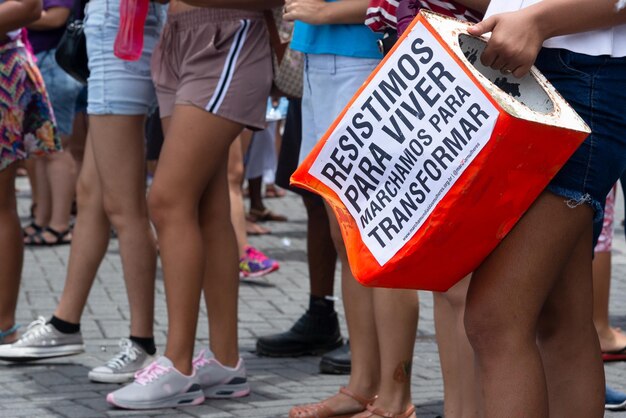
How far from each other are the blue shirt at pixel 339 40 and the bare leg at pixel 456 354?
99cm

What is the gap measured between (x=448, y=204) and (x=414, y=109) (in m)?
0.21

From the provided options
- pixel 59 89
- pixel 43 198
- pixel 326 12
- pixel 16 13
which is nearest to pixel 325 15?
pixel 326 12

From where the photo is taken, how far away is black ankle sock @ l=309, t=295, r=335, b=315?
5379mm

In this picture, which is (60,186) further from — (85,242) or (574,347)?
(574,347)

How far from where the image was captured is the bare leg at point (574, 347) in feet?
9.53

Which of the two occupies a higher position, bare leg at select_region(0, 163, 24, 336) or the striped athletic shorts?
the striped athletic shorts

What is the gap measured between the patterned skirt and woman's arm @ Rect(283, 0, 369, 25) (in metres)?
1.55

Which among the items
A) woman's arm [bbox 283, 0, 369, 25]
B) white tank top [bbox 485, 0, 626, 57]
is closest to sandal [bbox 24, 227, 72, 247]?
woman's arm [bbox 283, 0, 369, 25]

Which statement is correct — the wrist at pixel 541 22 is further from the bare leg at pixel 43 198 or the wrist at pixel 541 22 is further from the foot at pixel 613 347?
the bare leg at pixel 43 198

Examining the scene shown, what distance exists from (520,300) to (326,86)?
164cm

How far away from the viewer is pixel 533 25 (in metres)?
2.61

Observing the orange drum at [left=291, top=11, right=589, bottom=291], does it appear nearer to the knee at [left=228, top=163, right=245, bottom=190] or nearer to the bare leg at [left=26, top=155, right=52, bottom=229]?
the knee at [left=228, top=163, right=245, bottom=190]

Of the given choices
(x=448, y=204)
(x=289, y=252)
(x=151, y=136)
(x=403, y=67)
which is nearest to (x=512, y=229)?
(x=448, y=204)

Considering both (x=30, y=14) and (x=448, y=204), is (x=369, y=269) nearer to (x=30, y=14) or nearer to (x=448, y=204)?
(x=448, y=204)
